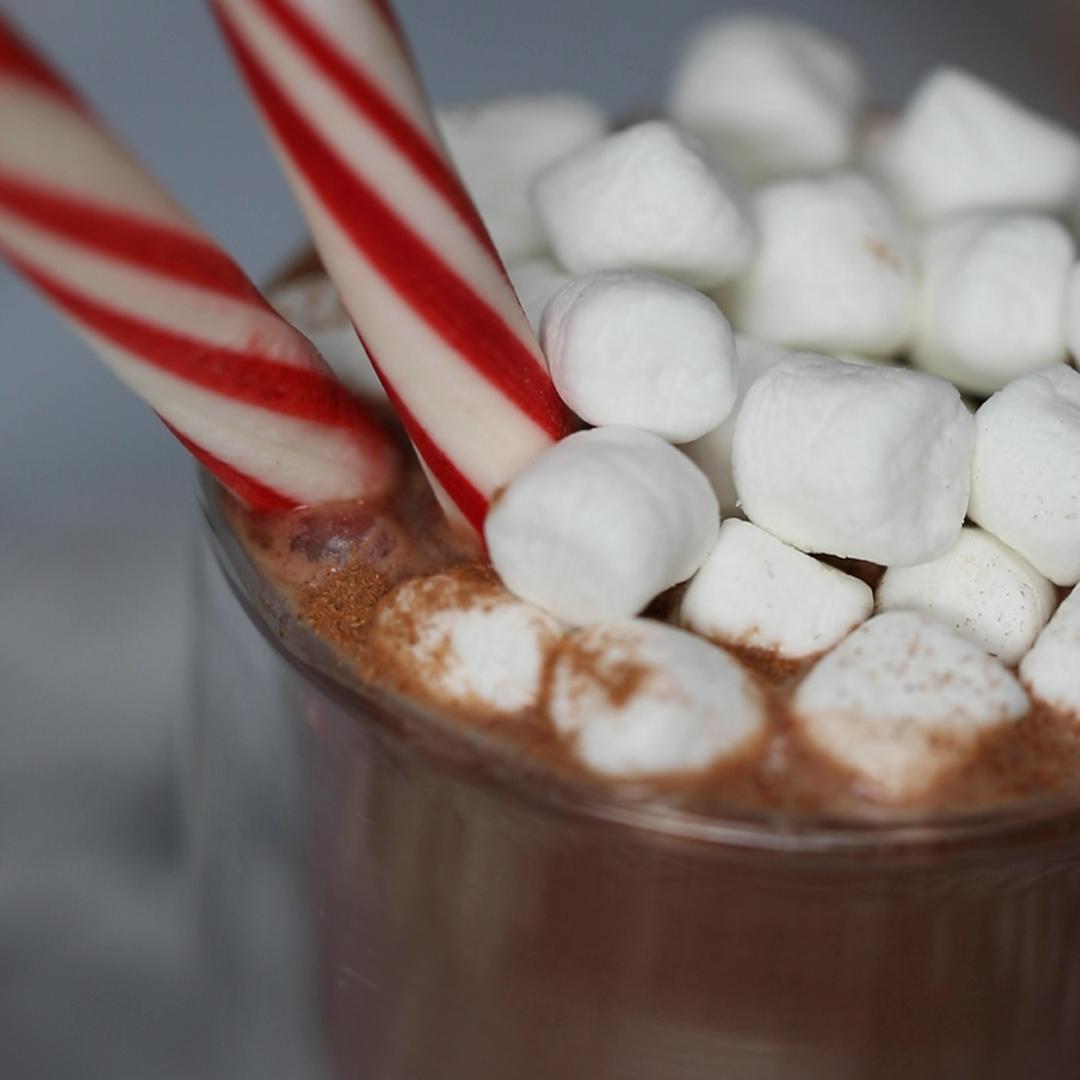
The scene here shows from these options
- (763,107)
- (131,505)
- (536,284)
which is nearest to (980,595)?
(536,284)

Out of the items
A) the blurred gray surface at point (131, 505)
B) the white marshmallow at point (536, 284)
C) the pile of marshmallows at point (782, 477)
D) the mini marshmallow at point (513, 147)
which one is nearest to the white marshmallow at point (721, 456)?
the pile of marshmallows at point (782, 477)

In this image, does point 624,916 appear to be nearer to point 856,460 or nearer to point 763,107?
point 856,460

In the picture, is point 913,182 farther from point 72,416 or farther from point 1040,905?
point 72,416

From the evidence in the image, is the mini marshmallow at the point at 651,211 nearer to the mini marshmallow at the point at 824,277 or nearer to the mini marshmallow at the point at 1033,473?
the mini marshmallow at the point at 824,277

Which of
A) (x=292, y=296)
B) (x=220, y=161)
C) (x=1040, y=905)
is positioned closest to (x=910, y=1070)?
(x=1040, y=905)

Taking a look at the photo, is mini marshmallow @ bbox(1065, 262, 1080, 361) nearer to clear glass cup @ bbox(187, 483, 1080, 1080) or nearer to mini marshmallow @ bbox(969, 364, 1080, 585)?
mini marshmallow @ bbox(969, 364, 1080, 585)
